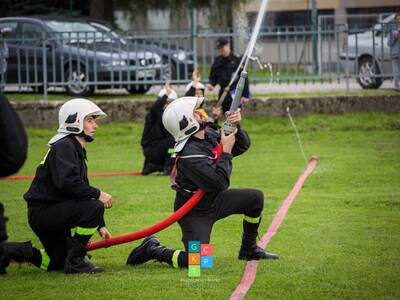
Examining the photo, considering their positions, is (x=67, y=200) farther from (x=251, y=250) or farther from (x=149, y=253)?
(x=251, y=250)

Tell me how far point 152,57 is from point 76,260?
41.8ft

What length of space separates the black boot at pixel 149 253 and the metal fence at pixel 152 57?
11.5 meters

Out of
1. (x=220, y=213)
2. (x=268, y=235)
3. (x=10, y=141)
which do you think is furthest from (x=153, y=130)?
(x=10, y=141)

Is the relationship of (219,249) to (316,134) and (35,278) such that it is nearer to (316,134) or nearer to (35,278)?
(35,278)

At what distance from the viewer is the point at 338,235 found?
9383 mm

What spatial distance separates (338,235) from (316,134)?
935 centimetres

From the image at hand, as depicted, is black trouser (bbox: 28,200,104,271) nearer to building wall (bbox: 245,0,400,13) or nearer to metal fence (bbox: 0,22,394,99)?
metal fence (bbox: 0,22,394,99)

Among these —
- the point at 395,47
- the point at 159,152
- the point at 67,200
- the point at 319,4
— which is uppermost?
the point at 319,4

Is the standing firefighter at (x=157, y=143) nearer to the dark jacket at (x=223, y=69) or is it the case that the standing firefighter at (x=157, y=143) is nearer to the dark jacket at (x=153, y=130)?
the dark jacket at (x=153, y=130)

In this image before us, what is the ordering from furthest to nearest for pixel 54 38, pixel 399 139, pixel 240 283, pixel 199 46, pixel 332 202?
pixel 199 46
pixel 54 38
pixel 399 139
pixel 332 202
pixel 240 283

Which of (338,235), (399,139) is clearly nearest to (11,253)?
(338,235)

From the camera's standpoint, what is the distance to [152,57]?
2038cm

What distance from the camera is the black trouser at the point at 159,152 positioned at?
14.5 meters

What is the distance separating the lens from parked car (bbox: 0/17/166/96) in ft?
65.7
